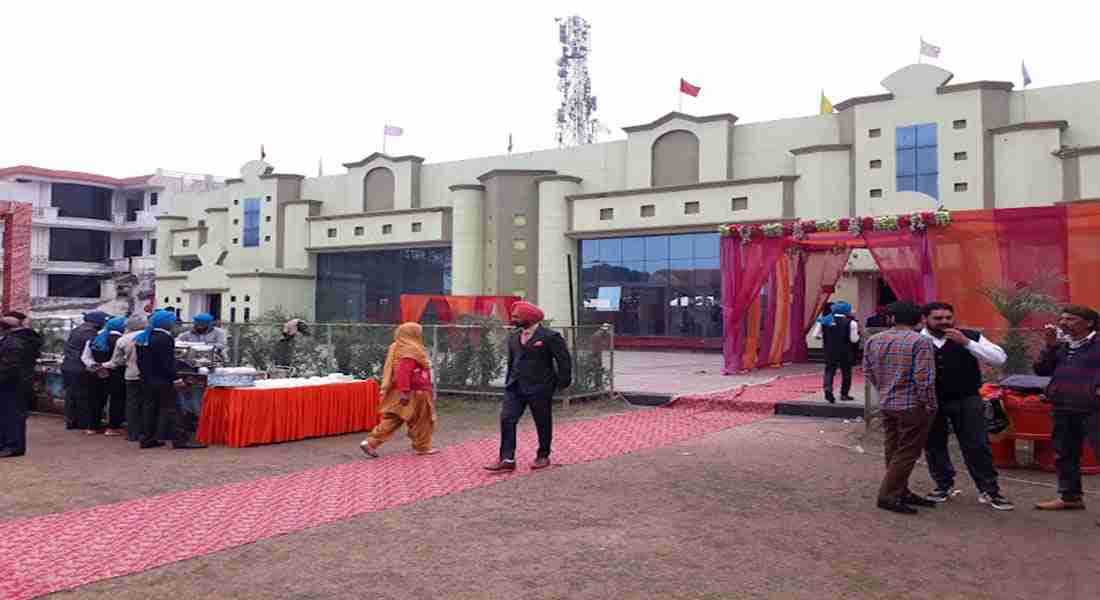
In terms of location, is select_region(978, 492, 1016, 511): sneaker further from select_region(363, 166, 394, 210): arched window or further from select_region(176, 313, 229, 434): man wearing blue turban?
select_region(363, 166, 394, 210): arched window

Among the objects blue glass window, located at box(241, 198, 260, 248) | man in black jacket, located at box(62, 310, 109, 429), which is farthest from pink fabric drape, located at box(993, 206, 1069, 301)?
blue glass window, located at box(241, 198, 260, 248)

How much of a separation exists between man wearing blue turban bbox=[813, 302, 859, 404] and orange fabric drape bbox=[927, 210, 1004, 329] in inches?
85.4

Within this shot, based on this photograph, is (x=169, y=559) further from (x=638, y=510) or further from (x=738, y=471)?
(x=738, y=471)

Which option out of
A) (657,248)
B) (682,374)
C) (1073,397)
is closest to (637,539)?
(1073,397)

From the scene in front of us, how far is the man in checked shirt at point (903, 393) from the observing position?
225 inches

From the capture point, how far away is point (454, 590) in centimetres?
422

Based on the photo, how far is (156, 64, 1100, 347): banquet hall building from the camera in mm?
21172

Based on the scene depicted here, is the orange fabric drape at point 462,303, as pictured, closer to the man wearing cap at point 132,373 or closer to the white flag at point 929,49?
the man wearing cap at point 132,373

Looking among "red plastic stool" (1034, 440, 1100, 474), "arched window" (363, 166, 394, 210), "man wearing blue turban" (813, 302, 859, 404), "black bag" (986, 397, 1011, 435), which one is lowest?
"red plastic stool" (1034, 440, 1100, 474)

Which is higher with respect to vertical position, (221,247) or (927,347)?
(221,247)

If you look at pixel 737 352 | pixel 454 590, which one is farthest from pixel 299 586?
pixel 737 352

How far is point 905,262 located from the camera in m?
14.5

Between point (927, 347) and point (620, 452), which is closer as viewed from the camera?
point (927, 347)

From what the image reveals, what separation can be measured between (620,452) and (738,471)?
1503mm
